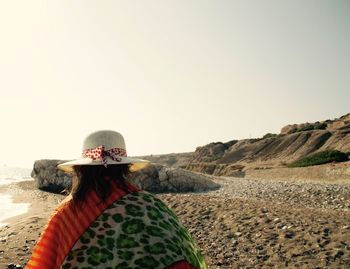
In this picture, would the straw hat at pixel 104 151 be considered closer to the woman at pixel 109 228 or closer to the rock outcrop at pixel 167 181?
the woman at pixel 109 228

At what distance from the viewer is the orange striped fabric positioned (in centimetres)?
288

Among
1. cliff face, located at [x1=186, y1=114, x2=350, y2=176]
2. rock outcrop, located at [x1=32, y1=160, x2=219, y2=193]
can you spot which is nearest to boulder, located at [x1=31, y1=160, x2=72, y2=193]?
rock outcrop, located at [x1=32, y1=160, x2=219, y2=193]

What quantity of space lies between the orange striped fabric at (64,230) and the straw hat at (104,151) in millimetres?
278

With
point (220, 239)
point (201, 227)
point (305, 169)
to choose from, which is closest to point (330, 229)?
point (220, 239)

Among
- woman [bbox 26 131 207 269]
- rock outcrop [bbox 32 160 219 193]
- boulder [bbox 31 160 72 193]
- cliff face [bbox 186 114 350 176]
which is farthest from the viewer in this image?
cliff face [bbox 186 114 350 176]

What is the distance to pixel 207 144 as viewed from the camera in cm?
9675

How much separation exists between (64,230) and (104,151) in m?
0.69

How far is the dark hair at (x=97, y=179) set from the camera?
2971 millimetres

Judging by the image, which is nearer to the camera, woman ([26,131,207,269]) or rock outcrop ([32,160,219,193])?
woman ([26,131,207,269])

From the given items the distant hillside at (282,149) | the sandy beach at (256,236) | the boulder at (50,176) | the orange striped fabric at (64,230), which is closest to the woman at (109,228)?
the orange striped fabric at (64,230)

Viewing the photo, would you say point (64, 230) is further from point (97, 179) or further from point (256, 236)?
point (256, 236)

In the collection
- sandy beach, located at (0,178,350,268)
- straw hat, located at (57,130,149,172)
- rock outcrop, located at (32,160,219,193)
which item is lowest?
sandy beach, located at (0,178,350,268)

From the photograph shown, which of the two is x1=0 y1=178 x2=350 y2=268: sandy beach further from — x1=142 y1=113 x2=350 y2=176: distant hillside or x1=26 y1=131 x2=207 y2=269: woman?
x1=142 y1=113 x2=350 y2=176: distant hillside

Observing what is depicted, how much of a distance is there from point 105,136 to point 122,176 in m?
0.38
